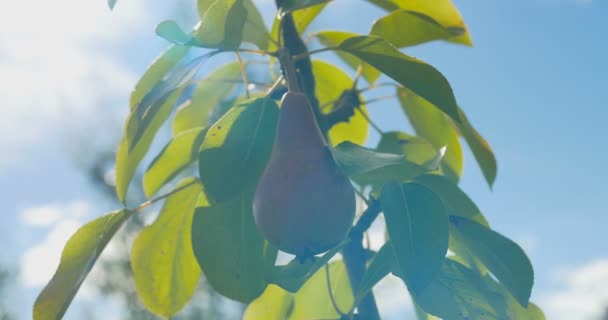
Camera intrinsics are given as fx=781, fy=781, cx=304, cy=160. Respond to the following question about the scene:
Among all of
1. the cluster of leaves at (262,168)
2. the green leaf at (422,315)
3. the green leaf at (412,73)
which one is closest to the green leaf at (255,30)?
the cluster of leaves at (262,168)

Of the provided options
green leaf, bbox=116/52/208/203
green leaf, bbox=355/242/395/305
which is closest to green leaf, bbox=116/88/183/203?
green leaf, bbox=116/52/208/203

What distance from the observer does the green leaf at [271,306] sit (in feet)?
A: 1.91

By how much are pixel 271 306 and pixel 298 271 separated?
16cm

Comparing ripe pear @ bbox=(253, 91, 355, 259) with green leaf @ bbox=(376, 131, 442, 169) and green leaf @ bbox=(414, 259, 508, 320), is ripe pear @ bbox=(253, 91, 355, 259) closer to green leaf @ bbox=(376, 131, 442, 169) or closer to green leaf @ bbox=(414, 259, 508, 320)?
green leaf @ bbox=(414, 259, 508, 320)

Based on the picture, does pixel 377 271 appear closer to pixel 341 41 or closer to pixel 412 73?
pixel 412 73

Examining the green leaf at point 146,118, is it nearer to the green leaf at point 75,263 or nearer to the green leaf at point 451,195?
the green leaf at point 75,263

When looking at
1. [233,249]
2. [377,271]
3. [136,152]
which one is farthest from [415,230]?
[136,152]

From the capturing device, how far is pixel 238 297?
50 cm

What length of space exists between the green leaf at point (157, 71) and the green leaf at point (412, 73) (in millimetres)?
136

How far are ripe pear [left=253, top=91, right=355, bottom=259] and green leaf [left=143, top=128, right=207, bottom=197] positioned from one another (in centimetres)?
18

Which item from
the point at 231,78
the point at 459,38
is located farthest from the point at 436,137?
the point at 231,78

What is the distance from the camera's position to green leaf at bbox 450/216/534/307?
45 cm

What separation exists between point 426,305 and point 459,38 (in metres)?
0.26

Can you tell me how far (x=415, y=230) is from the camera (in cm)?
43
